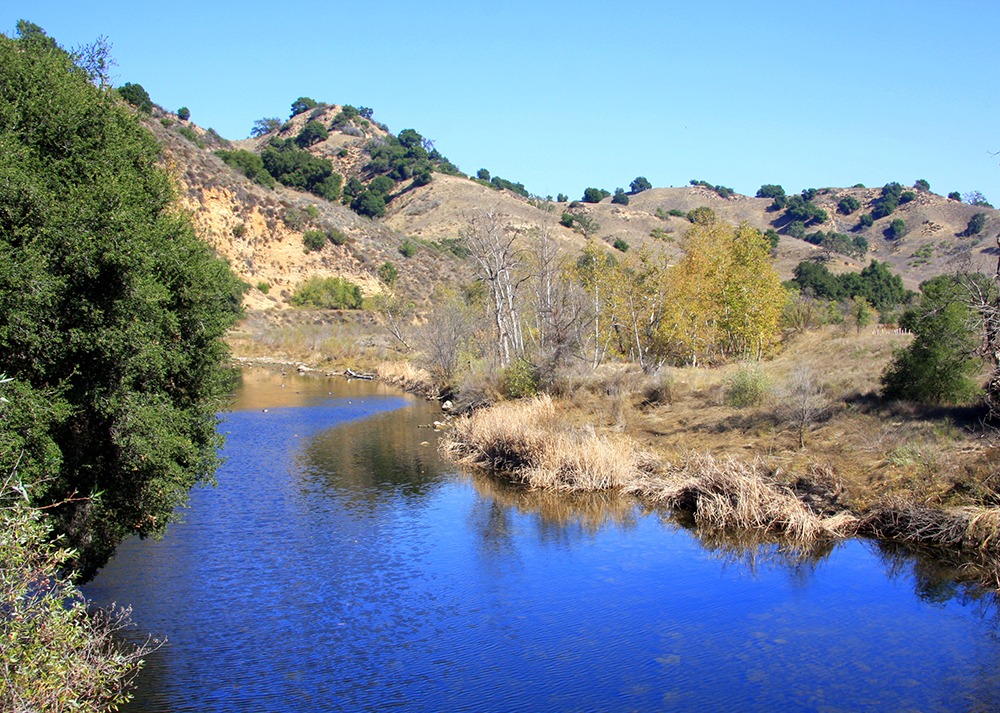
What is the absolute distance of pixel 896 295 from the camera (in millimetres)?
61594

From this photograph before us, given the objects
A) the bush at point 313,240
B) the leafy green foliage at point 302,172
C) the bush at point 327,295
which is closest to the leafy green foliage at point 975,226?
the bush at point 327,295

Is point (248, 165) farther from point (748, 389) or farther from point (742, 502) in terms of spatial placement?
point (742, 502)

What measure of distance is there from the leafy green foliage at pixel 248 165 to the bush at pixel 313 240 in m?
9.27

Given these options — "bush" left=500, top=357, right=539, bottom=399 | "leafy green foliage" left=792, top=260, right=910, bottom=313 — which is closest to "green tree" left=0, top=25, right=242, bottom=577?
"bush" left=500, top=357, right=539, bottom=399

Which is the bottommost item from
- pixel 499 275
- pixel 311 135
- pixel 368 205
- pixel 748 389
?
pixel 748 389

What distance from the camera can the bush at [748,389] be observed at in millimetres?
26859

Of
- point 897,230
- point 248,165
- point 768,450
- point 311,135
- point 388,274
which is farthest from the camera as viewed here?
point 311,135

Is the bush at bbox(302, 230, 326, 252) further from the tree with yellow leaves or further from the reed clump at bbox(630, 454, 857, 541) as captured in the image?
the reed clump at bbox(630, 454, 857, 541)

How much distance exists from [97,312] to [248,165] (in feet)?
256

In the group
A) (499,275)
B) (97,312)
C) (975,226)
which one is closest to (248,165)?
(499,275)

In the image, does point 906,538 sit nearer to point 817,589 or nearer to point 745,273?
point 817,589

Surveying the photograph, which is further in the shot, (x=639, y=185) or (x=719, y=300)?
(x=639, y=185)

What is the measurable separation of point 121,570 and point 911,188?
116 metres

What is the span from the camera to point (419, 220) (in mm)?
98562
